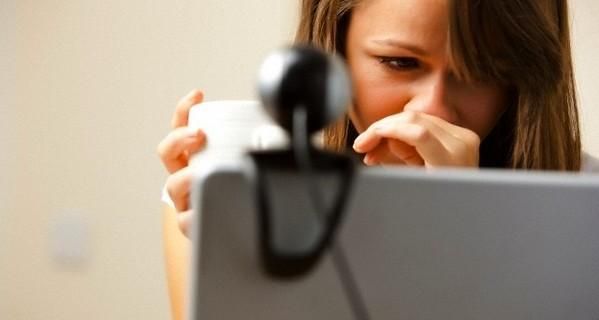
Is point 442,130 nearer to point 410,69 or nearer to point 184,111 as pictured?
point 410,69

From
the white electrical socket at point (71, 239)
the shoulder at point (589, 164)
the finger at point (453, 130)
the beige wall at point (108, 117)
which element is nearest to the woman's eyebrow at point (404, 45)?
the finger at point (453, 130)

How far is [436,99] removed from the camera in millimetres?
872

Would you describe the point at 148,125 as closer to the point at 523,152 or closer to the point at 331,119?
the point at 523,152

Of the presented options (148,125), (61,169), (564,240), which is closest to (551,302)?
(564,240)

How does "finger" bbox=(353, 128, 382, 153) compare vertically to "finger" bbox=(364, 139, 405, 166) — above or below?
above

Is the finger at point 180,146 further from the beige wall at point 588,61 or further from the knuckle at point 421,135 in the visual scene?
the beige wall at point 588,61

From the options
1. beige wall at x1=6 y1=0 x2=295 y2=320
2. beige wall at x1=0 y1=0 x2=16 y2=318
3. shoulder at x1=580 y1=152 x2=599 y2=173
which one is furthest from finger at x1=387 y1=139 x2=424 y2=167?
beige wall at x1=0 y1=0 x2=16 y2=318

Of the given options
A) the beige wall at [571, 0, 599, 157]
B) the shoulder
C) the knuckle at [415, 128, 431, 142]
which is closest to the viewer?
the knuckle at [415, 128, 431, 142]

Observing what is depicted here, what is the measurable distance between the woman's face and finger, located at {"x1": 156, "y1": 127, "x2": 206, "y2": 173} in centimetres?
29

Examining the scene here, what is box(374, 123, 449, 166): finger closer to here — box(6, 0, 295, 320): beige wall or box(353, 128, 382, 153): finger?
box(353, 128, 382, 153): finger

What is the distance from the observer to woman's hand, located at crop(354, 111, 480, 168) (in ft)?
2.36

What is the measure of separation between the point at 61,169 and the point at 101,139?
11 cm

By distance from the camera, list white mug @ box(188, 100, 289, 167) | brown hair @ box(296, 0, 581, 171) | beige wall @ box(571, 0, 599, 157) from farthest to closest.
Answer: beige wall @ box(571, 0, 599, 157)
brown hair @ box(296, 0, 581, 171)
white mug @ box(188, 100, 289, 167)

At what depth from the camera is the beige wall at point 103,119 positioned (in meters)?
1.43
